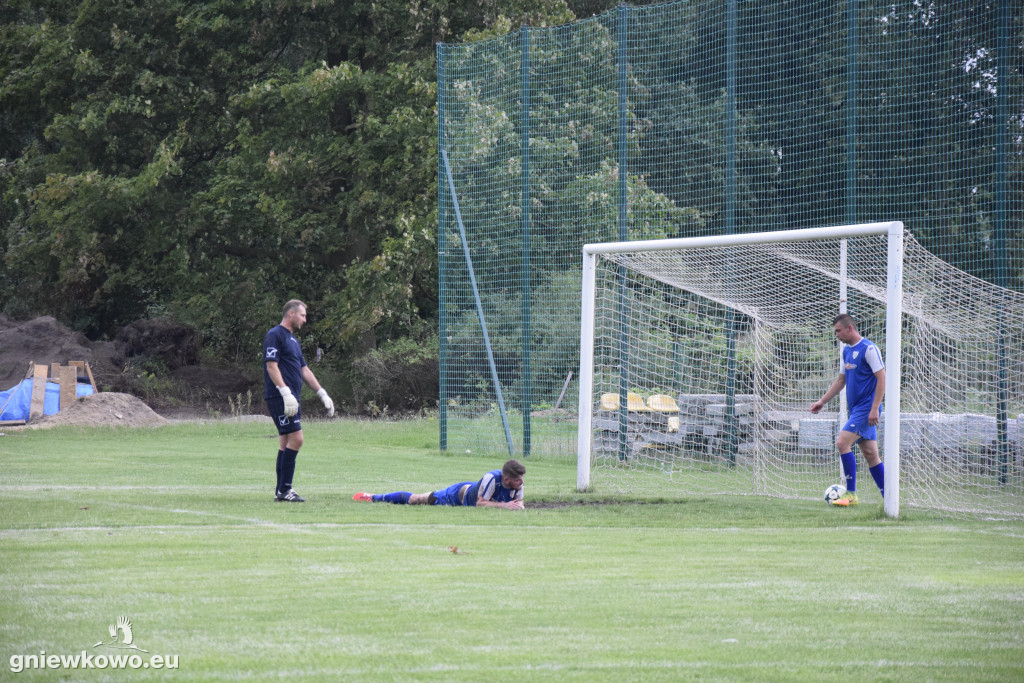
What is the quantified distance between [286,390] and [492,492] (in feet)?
7.33

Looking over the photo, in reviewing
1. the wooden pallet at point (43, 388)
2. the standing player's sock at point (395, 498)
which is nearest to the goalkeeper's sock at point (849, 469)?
the standing player's sock at point (395, 498)

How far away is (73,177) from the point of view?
31141 mm

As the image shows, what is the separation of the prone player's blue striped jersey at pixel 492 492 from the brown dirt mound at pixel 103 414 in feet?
48.7

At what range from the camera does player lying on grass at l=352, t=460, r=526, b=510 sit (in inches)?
421

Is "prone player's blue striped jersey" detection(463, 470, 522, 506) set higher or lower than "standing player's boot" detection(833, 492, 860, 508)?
higher

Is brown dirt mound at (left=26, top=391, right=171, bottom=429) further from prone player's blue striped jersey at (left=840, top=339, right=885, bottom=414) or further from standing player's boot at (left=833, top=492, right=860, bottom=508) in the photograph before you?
prone player's blue striped jersey at (left=840, top=339, right=885, bottom=414)

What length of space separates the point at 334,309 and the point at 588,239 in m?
13.4

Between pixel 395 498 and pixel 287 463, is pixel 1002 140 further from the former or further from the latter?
pixel 287 463

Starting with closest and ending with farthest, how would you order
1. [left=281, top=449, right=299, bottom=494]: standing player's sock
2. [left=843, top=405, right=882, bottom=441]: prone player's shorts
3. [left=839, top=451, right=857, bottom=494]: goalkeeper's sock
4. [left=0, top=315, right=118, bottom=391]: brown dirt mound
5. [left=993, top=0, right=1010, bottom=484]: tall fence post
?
[left=281, top=449, right=299, bottom=494]: standing player's sock < [left=843, top=405, right=882, bottom=441]: prone player's shorts < [left=839, top=451, right=857, bottom=494]: goalkeeper's sock < [left=993, top=0, right=1010, bottom=484]: tall fence post < [left=0, top=315, right=118, bottom=391]: brown dirt mound

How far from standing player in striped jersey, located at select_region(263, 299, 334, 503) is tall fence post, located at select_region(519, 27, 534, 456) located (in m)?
7.73

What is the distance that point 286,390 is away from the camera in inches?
432

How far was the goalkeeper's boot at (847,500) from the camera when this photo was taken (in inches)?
466

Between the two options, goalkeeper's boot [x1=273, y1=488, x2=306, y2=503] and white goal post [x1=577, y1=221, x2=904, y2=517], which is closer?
white goal post [x1=577, y1=221, x2=904, y2=517]

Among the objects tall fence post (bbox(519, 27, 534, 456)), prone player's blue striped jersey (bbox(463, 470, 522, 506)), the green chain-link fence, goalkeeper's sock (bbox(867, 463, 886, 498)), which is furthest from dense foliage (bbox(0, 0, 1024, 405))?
goalkeeper's sock (bbox(867, 463, 886, 498))
